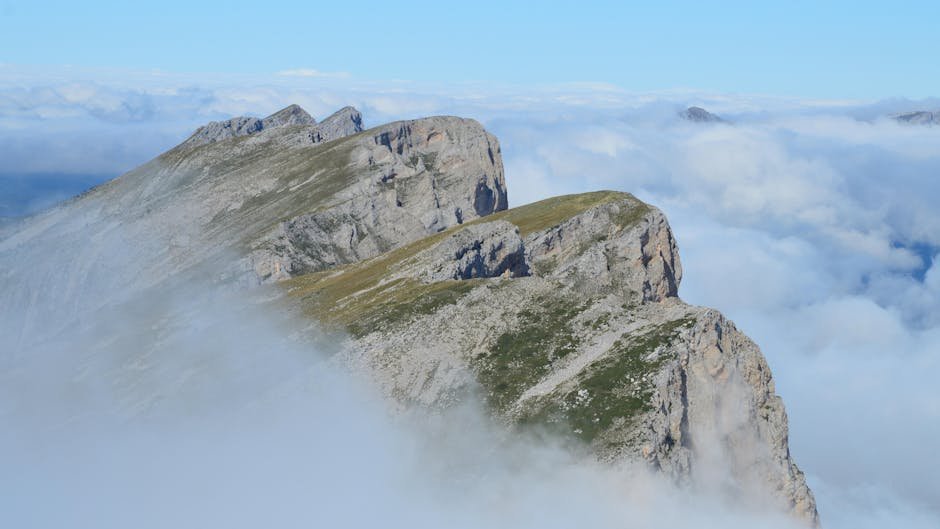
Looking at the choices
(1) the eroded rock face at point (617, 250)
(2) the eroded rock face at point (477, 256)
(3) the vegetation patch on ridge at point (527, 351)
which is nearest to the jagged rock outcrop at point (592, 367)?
(3) the vegetation patch on ridge at point (527, 351)

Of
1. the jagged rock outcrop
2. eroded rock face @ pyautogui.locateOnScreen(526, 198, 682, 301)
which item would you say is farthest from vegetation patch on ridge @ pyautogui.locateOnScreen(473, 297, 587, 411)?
eroded rock face @ pyautogui.locateOnScreen(526, 198, 682, 301)

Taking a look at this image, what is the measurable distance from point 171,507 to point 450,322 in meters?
39.2

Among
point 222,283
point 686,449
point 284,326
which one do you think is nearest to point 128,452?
point 284,326

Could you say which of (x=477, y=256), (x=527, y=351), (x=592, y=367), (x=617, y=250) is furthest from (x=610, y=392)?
(x=617, y=250)

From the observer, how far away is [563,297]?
11419 centimetres

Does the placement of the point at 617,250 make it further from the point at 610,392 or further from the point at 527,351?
the point at 610,392

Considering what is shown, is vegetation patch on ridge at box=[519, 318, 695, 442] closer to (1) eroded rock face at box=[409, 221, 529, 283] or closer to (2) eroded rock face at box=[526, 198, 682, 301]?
(1) eroded rock face at box=[409, 221, 529, 283]

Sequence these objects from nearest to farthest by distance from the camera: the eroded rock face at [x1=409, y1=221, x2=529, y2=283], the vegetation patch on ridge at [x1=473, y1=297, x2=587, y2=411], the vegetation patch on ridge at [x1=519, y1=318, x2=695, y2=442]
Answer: the vegetation patch on ridge at [x1=519, y1=318, x2=695, y2=442] < the vegetation patch on ridge at [x1=473, y1=297, x2=587, y2=411] < the eroded rock face at [x1=409, y1=221, x2=529, y2=283]

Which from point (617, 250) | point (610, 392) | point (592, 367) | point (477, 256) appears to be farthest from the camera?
point (617, 250)

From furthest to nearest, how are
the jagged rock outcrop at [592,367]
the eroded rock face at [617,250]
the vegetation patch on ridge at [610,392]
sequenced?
the eroded rock face at [617,250] < the jagged rock outcrop at [592,367] < the vegetation patch on ridge at [610,392]

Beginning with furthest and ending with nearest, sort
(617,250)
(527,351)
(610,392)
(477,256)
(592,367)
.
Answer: (617,250)
(477,256)
(527,351)
(592,367)
(610,392)

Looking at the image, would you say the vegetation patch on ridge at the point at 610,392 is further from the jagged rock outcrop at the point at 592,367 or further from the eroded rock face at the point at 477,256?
the eroded rock face at the point at 477,256

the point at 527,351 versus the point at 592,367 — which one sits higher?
the point at 592,367

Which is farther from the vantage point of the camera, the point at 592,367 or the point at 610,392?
the point at 592,367
